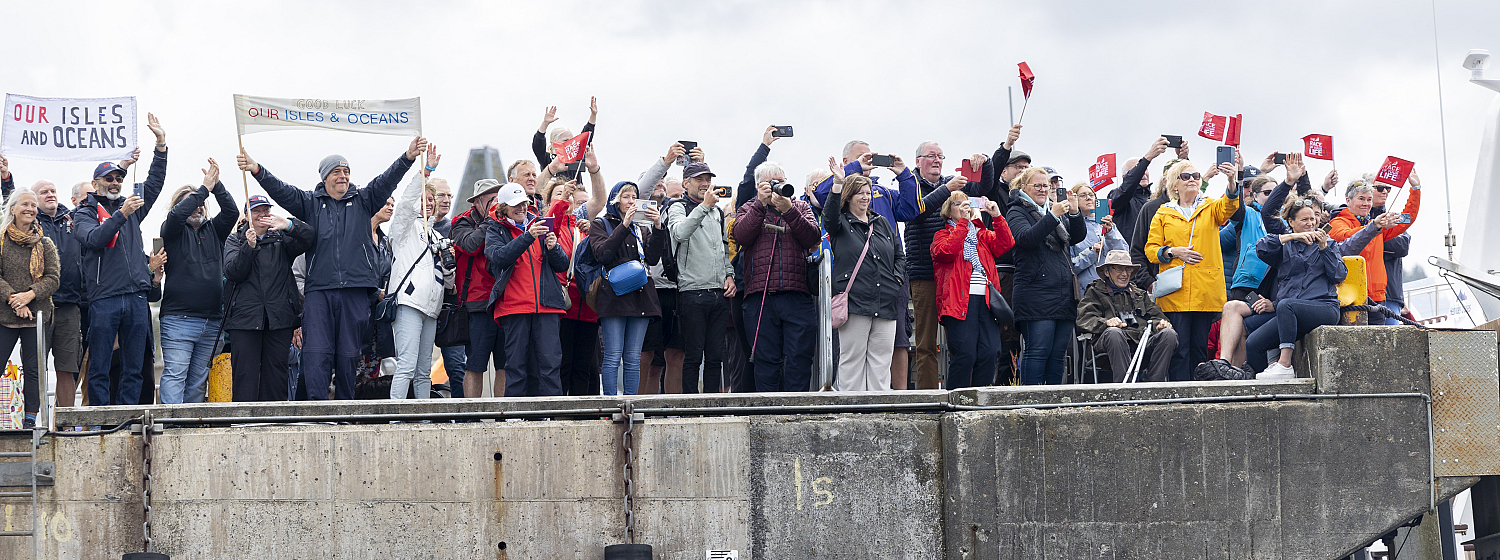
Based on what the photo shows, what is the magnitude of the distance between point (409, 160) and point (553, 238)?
1.22 metres

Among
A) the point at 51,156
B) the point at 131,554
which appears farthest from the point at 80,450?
the point at 51,156

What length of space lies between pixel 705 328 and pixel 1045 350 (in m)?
2.52

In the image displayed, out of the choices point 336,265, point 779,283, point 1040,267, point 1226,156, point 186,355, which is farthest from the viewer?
point 1226,156

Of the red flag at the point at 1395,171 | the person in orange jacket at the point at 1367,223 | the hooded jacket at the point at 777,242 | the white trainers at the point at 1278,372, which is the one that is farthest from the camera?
the red flag at the point at 1395,171

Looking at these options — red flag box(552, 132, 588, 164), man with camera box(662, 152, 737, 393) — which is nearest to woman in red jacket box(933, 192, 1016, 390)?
man with camera box(662, 152, 737, 393)

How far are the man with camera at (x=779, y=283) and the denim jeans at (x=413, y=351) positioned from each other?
231 cm

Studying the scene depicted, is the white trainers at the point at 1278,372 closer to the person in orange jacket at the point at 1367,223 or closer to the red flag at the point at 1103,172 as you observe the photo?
the person in orange jacket at the point at 1367,223

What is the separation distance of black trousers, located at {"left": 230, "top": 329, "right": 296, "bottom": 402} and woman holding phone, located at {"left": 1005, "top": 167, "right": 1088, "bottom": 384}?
17.2 feet

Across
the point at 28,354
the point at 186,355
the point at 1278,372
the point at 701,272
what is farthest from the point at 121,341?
the point at 1278,372

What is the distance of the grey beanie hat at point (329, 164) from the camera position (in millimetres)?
9133

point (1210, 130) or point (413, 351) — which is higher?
point (1210, 130)

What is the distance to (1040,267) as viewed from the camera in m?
9.68

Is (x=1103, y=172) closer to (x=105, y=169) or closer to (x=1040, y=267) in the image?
(x=1040, y=267)

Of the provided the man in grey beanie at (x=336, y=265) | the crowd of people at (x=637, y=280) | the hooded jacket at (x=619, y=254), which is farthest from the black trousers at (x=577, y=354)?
the man in grey beanie at (x=336, y=265)
